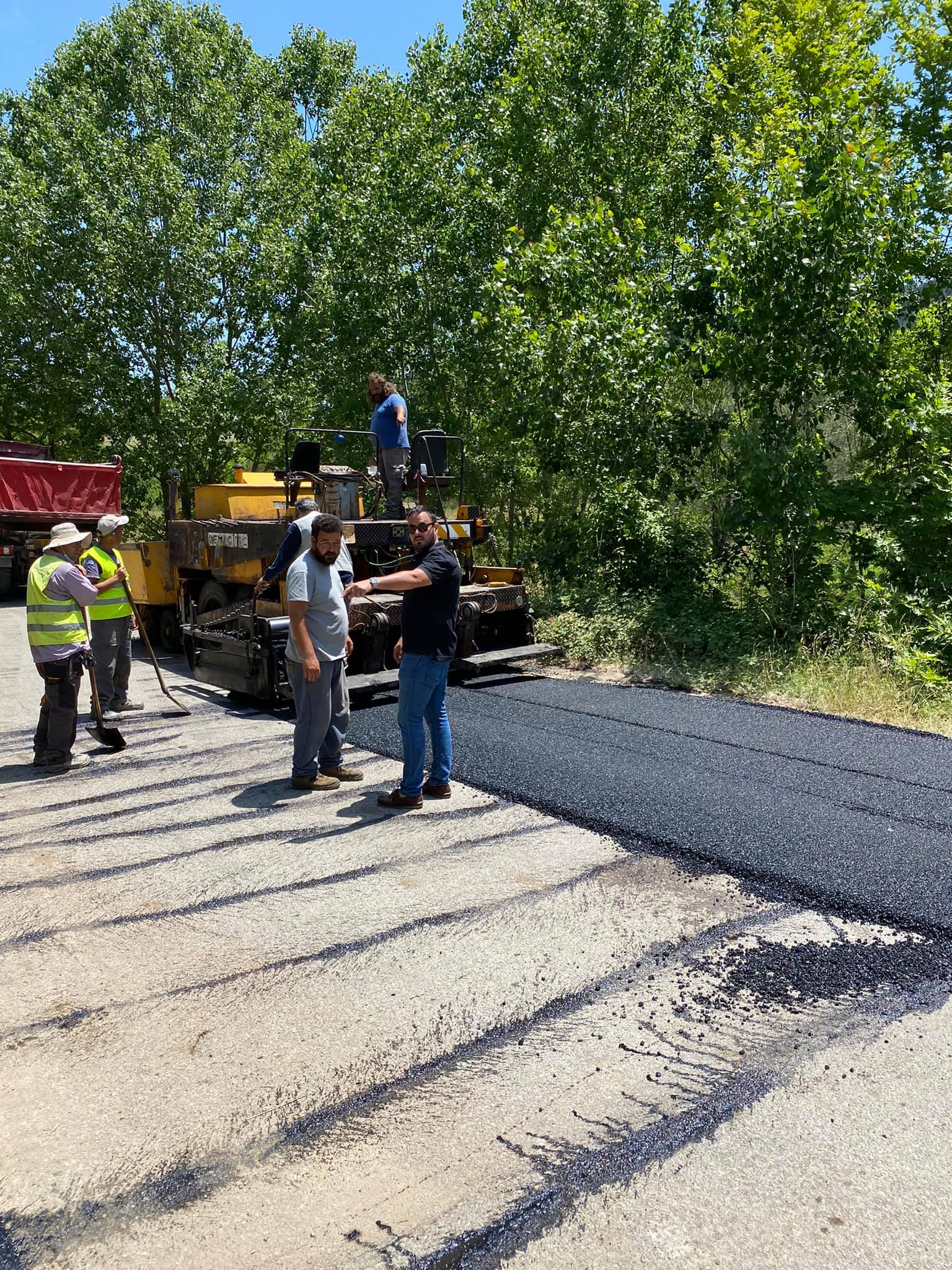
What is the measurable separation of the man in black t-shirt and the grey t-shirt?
23cm

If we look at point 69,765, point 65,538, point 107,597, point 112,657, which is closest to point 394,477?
point 107,597

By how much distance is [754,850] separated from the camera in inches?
197

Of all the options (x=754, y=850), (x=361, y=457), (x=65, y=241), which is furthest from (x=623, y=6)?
(x=754, y=850)

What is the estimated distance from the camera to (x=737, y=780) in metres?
6.17

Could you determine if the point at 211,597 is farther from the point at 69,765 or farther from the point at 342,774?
the point at 342,774

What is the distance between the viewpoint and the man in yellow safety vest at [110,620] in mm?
8219

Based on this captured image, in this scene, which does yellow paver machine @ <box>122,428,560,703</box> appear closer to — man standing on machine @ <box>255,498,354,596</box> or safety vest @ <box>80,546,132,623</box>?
man standing on machine @ <box>255,498,354,596</box>

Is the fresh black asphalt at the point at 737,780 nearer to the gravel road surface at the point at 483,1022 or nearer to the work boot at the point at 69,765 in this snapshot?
the gravel road surface at the point at 483,1022

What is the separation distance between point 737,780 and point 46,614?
14.7 feet

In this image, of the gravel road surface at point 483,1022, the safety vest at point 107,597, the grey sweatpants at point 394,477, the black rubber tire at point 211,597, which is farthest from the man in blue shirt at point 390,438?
the gravel road surface at point 483,1022

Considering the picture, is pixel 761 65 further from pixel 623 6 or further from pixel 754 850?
pixel 754 850

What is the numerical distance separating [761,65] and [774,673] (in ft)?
28.3

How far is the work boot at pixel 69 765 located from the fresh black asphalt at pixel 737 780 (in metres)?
1.83

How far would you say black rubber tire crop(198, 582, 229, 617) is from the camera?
10258 mm
